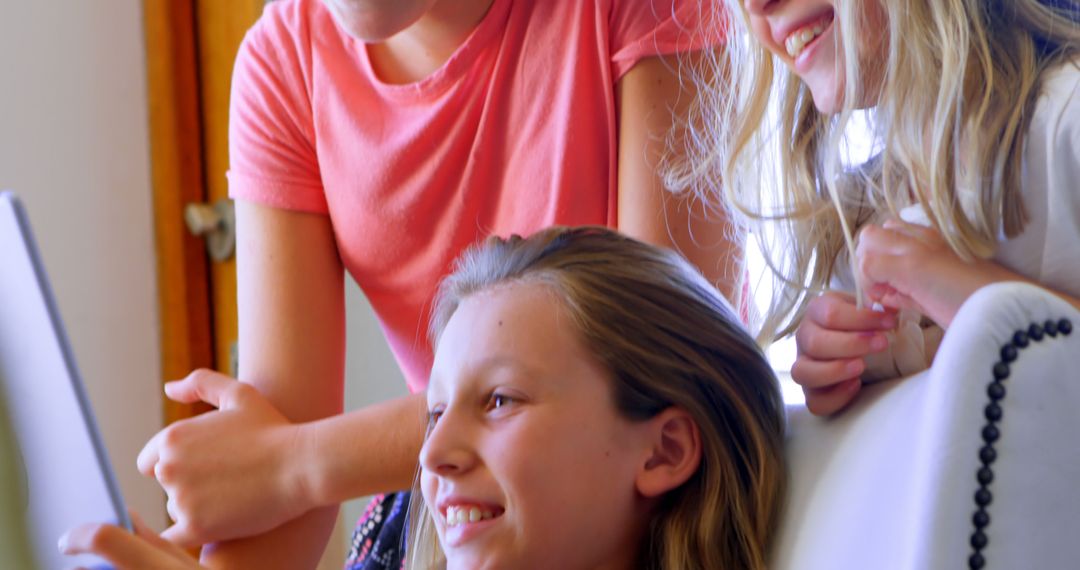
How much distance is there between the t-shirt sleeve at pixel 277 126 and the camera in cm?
133

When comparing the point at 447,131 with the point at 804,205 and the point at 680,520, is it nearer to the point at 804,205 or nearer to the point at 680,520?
the point at 804,205

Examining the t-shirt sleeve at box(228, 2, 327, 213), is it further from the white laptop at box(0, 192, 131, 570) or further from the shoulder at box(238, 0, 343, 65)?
the white laptop at box(0, 192, 131, 570)

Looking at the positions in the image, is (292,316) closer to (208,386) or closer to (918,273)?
(208,386)

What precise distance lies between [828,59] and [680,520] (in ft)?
1.25

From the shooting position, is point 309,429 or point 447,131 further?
point 447,131

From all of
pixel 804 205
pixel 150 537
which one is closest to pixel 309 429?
pixel 150 537

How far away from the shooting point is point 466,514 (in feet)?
3.07

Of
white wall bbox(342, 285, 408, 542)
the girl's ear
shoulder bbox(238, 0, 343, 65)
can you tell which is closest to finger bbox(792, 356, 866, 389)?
the girl's ear

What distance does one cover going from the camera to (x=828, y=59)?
3.35 feet

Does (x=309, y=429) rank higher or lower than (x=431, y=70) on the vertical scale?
lower

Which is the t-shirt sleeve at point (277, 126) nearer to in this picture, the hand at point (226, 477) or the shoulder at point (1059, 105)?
the hand at point (226, 477)

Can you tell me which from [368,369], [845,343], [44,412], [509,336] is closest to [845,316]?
[845,343]

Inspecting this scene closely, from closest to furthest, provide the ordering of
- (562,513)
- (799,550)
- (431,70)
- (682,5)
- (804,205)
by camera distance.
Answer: (799,550), (562,513), (804,205), (682,5), (431,70)

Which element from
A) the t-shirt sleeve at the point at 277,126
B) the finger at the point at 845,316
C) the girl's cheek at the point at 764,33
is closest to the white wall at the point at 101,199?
the t-shirt sleeve at the point at 277,126
